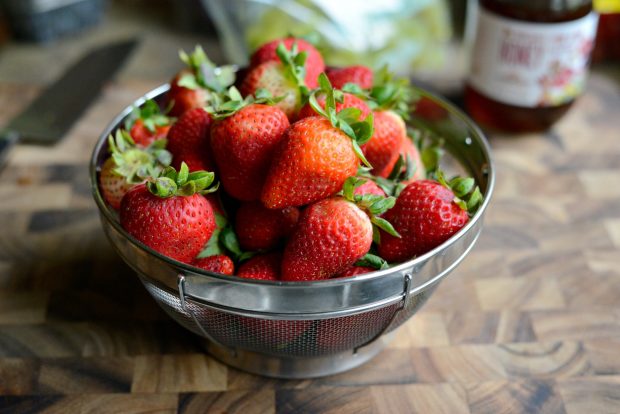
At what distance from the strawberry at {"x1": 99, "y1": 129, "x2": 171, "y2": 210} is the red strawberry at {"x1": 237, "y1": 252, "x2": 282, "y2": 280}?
12cm

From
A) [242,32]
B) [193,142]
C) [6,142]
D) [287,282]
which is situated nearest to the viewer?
[287,282]

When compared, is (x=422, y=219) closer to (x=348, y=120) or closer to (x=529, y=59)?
(x=348, y=120)

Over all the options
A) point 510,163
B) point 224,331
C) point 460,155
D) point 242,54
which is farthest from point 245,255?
point 242,54

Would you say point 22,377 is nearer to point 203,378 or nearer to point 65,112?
point 203,378

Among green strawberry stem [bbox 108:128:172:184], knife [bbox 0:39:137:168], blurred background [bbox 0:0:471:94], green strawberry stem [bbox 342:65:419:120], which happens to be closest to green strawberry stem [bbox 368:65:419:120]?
green strawberry stem [bbox 342:65:419:120]

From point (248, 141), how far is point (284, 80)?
3.9 inches

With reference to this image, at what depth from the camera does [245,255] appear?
62cm

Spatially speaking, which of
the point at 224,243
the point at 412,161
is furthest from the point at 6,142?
the point at 412,161

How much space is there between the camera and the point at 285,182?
556 mm

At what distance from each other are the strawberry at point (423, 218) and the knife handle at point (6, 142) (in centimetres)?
57

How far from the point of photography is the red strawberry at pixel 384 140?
63 centimetres

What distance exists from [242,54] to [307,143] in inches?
25.7

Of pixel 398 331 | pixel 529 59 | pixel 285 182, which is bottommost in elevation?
pixel 398 331

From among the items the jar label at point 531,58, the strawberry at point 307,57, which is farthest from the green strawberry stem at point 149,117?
the jar label at point 531,58
